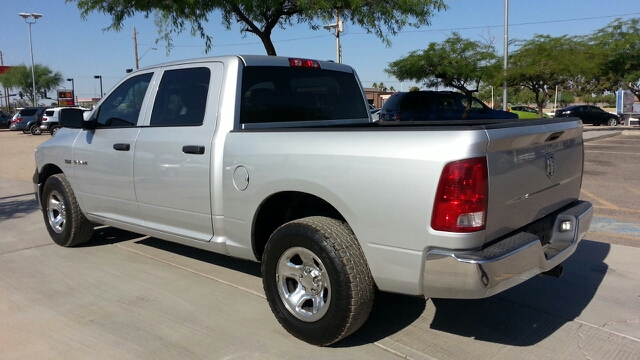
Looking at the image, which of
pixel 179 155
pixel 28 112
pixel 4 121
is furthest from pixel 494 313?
pixel 4 121

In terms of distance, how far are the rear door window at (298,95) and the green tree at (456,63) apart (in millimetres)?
19565

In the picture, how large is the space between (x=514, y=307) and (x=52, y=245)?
5.04 meters

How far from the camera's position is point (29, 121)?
3406 centimetres

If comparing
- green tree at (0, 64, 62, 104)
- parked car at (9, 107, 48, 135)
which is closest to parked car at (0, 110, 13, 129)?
parked car at (9, 107, 48, 135)

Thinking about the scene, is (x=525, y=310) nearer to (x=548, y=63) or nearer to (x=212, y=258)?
(x=212, y=258)

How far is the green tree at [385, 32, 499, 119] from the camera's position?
2403 cm

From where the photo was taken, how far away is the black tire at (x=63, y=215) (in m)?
5.91

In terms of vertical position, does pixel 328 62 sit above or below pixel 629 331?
above

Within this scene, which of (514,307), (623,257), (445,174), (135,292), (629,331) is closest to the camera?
(445,174)

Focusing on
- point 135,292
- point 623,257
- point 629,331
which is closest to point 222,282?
point 135,292

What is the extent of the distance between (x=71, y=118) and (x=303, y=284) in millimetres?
3177

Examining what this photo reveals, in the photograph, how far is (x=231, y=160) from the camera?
4102mm

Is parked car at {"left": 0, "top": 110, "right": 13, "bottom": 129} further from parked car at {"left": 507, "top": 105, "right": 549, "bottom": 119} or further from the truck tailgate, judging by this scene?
the truck tailgate

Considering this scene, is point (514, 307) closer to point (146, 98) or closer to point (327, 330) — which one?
point (327, 330)
